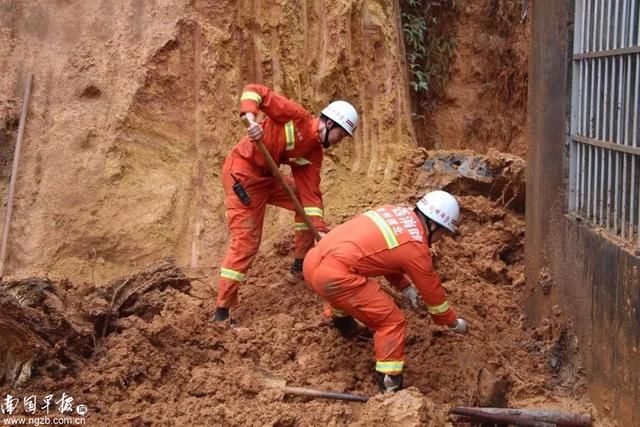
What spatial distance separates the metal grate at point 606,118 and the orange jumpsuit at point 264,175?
2.15 meters

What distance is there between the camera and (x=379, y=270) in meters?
5.60

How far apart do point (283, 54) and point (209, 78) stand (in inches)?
36.4

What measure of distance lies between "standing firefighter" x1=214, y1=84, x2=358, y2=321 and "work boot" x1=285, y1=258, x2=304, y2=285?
55 centimetres

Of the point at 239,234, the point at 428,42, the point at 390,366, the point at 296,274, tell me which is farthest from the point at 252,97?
the point at 428,42

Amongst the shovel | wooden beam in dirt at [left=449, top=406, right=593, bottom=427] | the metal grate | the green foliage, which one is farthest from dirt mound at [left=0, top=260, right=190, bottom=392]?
the green foliage

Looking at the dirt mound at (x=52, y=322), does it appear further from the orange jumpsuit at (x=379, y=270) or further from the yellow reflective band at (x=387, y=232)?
the yellow reflective band at (x=387, y=232)

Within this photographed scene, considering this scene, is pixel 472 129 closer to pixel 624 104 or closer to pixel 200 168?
pixel 200 168

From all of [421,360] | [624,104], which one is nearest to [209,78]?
[421,360]

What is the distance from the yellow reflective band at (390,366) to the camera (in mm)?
5492

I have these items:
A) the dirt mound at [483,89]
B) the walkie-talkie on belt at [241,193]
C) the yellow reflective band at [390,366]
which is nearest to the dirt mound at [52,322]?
the walkie-talkie on belt at [241,193]

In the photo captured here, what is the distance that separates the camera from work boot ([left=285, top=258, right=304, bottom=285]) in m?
7.34

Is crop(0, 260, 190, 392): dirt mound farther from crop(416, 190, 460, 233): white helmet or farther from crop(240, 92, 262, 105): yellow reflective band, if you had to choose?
crop(416, 190, 460, 233): white helmet

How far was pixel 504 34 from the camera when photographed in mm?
10758

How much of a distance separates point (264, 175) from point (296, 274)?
3.57 ft
